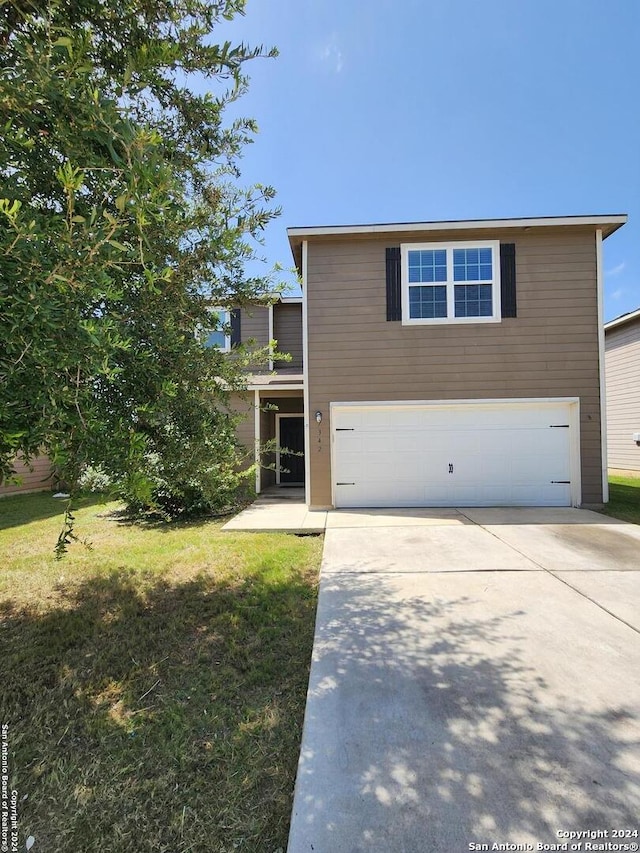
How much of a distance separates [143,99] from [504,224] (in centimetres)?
685

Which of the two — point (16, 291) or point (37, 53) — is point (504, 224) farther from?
point (16, 291)

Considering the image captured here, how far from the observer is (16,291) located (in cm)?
160

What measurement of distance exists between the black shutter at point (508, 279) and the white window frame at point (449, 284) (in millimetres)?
80

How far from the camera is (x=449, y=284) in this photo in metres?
7.75

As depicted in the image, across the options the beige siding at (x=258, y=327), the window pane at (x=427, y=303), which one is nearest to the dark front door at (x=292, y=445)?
the beige siding at (x=258, y=327)

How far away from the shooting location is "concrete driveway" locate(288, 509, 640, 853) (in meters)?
1.58

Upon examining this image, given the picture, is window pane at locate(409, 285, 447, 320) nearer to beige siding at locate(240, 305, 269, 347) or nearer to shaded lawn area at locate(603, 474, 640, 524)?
shaded lawn area at locate(603, 474, 640, 524)

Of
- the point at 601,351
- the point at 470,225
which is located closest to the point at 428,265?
the point at 470,225

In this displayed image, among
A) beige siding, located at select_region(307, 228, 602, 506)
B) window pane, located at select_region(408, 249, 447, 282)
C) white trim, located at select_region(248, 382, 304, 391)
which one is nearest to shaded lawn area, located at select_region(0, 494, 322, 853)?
beige siding, located at select_region(307, 228, 602, 506)

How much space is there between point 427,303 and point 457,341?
1002mm

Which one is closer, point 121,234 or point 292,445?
point 121,234

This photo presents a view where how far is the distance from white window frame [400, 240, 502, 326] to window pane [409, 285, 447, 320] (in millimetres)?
59

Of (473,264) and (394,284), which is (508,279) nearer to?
(473,264)

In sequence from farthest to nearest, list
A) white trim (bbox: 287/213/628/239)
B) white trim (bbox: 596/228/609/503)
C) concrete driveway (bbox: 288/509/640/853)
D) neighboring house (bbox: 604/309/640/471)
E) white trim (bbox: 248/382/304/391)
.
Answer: neighboring house (bbox: 604/309/640/471), white trim (bbox: 248/382/304/391), white trim (bbox: 596/228/609/503), white trim (bbox: 287/213/628/239), concrete driveway (bbox: 288/509/640/853)
